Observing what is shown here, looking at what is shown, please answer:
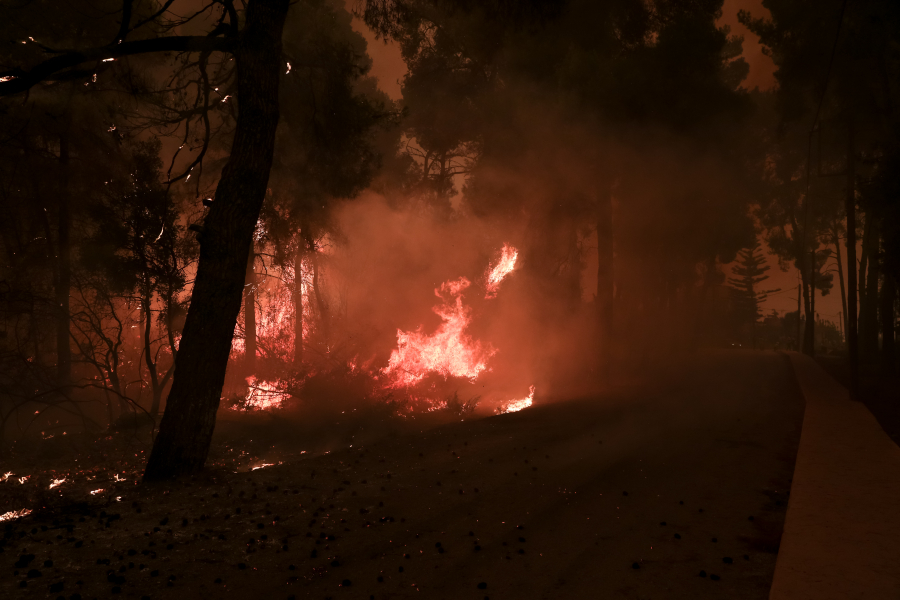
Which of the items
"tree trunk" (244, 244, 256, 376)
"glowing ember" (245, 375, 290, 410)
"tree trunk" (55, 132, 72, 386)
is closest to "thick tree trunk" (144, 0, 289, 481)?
"glowing ember" (245, 375, 290, 410)

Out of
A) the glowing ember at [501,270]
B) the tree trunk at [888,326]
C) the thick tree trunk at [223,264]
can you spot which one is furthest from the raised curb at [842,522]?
the tree trunk at [888,326]

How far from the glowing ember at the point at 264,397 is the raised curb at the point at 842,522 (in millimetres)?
10815

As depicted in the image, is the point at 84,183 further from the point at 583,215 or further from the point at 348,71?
the point at 583,215

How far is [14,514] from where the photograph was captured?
5.05 m

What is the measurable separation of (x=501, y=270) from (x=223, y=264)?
14.1 meters

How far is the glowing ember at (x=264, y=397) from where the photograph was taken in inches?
526

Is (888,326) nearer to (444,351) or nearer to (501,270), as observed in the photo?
(501,270)

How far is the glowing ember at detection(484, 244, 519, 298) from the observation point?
63.1 feet

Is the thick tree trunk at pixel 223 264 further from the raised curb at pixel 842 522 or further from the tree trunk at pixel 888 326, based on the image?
the tree trunk at pixel 888 326

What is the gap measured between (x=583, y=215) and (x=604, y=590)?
50.4ft

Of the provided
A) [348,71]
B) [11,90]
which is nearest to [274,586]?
[11,90]

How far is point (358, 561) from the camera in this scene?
419cm

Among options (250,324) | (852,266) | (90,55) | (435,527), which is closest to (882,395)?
(852,266)

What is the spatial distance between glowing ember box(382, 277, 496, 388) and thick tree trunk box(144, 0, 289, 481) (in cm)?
863
